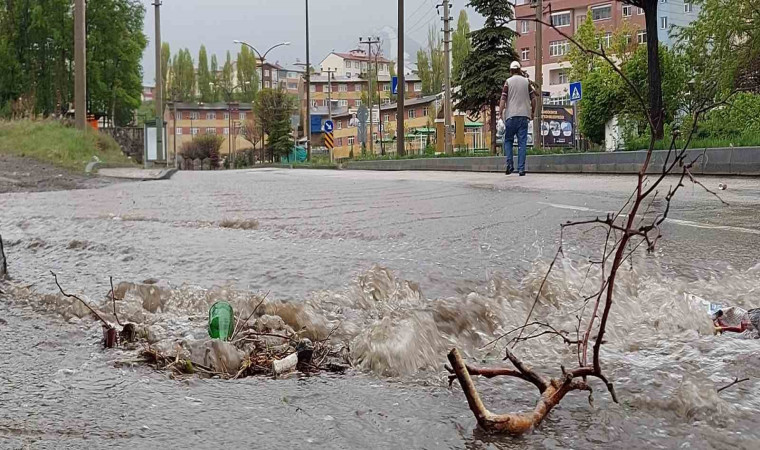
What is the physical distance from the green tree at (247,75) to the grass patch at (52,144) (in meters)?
100

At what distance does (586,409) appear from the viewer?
169 centimetres

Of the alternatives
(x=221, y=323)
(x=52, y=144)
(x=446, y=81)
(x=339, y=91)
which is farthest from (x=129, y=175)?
(x=339, y=91)

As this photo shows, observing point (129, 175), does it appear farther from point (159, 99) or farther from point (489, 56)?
point (489, 56)

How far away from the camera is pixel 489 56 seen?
41.0 metres

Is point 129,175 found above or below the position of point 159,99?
below

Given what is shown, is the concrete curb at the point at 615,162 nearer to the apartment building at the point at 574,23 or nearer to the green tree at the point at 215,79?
the apartment building at the point at 574,23

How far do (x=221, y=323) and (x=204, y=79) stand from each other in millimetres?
125671

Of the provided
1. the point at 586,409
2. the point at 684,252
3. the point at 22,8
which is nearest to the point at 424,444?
the point at 586,409

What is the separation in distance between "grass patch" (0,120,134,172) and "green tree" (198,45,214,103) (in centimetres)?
10231

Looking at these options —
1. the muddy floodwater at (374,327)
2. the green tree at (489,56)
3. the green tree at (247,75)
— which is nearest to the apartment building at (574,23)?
the green tree at (489,56)

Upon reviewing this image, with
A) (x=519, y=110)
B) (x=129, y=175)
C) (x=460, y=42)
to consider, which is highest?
(x=460, y=42)

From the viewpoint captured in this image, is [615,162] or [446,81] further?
[446,81]

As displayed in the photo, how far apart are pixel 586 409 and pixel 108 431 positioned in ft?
3.11

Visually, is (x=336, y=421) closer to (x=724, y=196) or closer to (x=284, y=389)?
(x=284, y=389)
